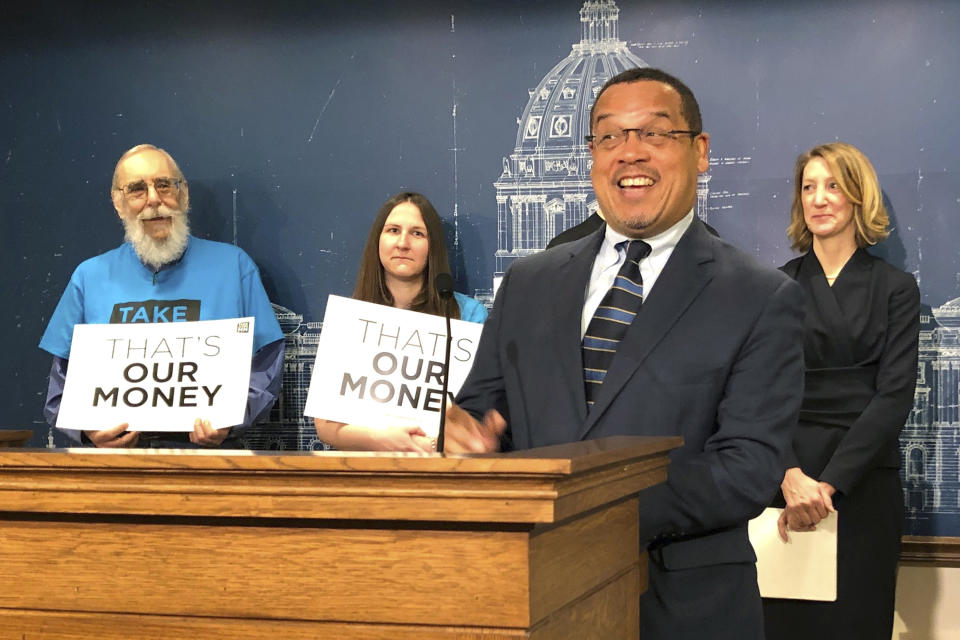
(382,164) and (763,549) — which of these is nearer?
(763,549)

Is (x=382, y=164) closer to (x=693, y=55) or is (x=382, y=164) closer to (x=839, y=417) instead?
(x=693, y=55)

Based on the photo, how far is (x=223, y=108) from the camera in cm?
535

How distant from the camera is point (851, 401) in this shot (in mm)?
4094

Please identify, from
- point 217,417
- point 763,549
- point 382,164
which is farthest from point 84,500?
point 382,164

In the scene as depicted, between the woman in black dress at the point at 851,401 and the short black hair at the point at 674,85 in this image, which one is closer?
the short black hair at the point at 674,85

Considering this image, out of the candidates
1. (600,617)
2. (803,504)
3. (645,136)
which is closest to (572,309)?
(645,136)

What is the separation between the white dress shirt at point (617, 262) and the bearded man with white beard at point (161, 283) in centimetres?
244

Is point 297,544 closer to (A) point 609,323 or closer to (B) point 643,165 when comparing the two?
(A) point 609,323

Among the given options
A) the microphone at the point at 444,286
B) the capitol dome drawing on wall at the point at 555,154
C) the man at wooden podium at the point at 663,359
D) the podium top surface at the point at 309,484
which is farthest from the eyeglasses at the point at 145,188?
the podium top surface at the point at 309,484

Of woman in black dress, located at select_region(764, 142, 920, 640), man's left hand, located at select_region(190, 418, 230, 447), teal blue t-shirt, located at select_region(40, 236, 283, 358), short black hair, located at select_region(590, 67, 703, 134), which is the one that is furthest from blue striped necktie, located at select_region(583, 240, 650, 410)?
teal blue t-shirt, located at select_region(40, 236, 283, 358)

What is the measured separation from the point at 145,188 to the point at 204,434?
133cm

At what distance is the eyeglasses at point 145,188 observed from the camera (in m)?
4.76

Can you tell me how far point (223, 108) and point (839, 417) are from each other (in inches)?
123

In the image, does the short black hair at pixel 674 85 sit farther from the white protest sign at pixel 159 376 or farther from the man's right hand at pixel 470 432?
the white protest sign at pixel 159 376
